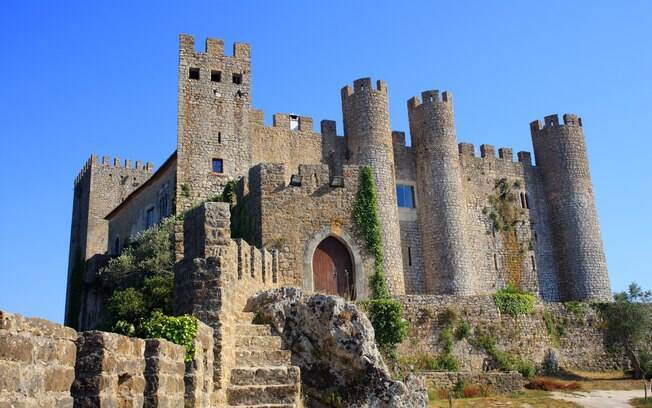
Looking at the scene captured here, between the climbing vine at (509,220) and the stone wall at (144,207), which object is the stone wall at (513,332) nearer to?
the climbing vine at (509,220)

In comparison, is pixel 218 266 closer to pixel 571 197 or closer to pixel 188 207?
pixel 188 207

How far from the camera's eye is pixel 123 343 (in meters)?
6.53

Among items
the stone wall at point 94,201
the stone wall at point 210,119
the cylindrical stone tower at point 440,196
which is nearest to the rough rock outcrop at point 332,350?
the stone wall at point 210,119

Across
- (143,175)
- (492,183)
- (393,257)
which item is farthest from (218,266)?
(143,175)

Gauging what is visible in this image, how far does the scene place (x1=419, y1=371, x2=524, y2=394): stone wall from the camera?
20375 mm

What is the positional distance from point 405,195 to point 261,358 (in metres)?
22.0

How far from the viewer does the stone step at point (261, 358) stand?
43.0ft

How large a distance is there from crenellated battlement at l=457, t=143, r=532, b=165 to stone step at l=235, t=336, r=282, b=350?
2511 cm

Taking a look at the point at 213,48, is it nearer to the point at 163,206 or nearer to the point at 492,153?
the point at 163,206

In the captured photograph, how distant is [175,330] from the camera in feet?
32.1

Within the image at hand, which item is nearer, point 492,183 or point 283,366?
point 283,366

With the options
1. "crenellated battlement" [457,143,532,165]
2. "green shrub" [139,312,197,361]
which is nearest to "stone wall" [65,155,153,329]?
"crenellated battlement" [457,143,532,165]

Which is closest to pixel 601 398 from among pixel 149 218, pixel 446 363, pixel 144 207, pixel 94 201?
pixel 446 363

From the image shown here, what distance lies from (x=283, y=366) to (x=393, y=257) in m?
16.2
